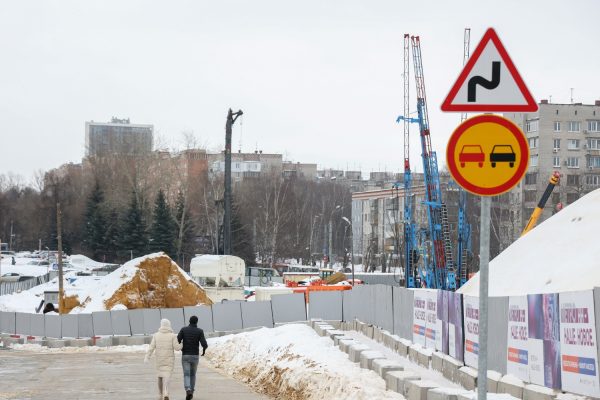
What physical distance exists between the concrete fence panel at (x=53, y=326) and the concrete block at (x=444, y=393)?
1319 inches

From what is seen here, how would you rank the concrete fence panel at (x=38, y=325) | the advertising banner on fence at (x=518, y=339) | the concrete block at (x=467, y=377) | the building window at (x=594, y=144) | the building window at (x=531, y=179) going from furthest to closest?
the building window at (x=531, y=179) < the building window at (x=594, y=144) < the concrete fence panel at (x=38, y=325) < the concrete block at (x=467, y=377) < the advertising banner on fence at (x=518, y=339)

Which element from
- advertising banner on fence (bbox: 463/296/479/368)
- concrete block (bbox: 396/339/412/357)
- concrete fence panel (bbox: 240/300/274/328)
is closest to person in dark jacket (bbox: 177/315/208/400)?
advertising banner on fence (bbox: 463/296/479/368)

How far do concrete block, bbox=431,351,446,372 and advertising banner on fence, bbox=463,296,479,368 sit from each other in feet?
4.68

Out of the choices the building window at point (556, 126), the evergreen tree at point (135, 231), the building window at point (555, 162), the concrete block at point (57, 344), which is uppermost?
the building window at point (556, 126)

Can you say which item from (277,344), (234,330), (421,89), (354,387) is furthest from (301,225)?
(354,387)

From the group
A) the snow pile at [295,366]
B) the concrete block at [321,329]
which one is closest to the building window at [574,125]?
the snow pile at [295,366]

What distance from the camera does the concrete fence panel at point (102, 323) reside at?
43.8m

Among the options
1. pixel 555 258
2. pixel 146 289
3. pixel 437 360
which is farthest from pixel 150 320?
pixel 437 360

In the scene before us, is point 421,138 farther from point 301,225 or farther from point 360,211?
point 360,211

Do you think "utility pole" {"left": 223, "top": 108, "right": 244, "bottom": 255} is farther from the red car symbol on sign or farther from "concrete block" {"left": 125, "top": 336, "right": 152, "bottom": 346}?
the red car symbol on sign

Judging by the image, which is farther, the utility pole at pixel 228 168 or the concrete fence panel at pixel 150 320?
the utility pole at pixel 228 168

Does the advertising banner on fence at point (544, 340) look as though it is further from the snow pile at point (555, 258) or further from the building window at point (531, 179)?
the building window at point (531, 179)

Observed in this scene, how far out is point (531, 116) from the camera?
10275cm

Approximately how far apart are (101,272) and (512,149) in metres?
89.4
